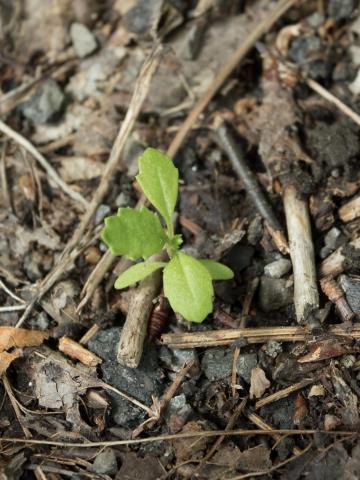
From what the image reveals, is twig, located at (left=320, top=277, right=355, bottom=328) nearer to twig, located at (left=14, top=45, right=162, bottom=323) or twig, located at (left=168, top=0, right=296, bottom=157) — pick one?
twig, located at (left=168, top=0, right=296, bottom=157)

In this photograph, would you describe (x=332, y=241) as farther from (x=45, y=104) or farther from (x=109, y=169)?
(x=45, y=104)

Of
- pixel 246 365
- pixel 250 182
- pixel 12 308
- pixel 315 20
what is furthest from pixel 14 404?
pixel 315 20

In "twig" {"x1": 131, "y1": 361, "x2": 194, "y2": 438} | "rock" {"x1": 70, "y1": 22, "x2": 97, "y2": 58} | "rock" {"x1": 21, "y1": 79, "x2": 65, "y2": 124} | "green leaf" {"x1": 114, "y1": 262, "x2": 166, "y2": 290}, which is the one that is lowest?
"twig" {"x1": 131, "y1": 361, "x2": 194, "y2": 438}

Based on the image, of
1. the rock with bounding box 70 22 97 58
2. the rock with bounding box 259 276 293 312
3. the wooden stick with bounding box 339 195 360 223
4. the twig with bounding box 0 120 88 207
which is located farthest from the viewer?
the rock with bounding box 70 22 97 58

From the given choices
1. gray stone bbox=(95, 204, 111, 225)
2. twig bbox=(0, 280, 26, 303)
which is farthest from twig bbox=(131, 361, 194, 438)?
gray stone bbox=(95, 204, 111, 225)

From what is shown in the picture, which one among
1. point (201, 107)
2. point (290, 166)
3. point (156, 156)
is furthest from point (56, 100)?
point (290, 166)

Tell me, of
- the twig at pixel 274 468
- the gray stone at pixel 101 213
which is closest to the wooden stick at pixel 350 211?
the twig at pixel 274 468

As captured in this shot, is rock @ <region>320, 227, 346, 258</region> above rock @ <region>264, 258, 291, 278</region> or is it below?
below
